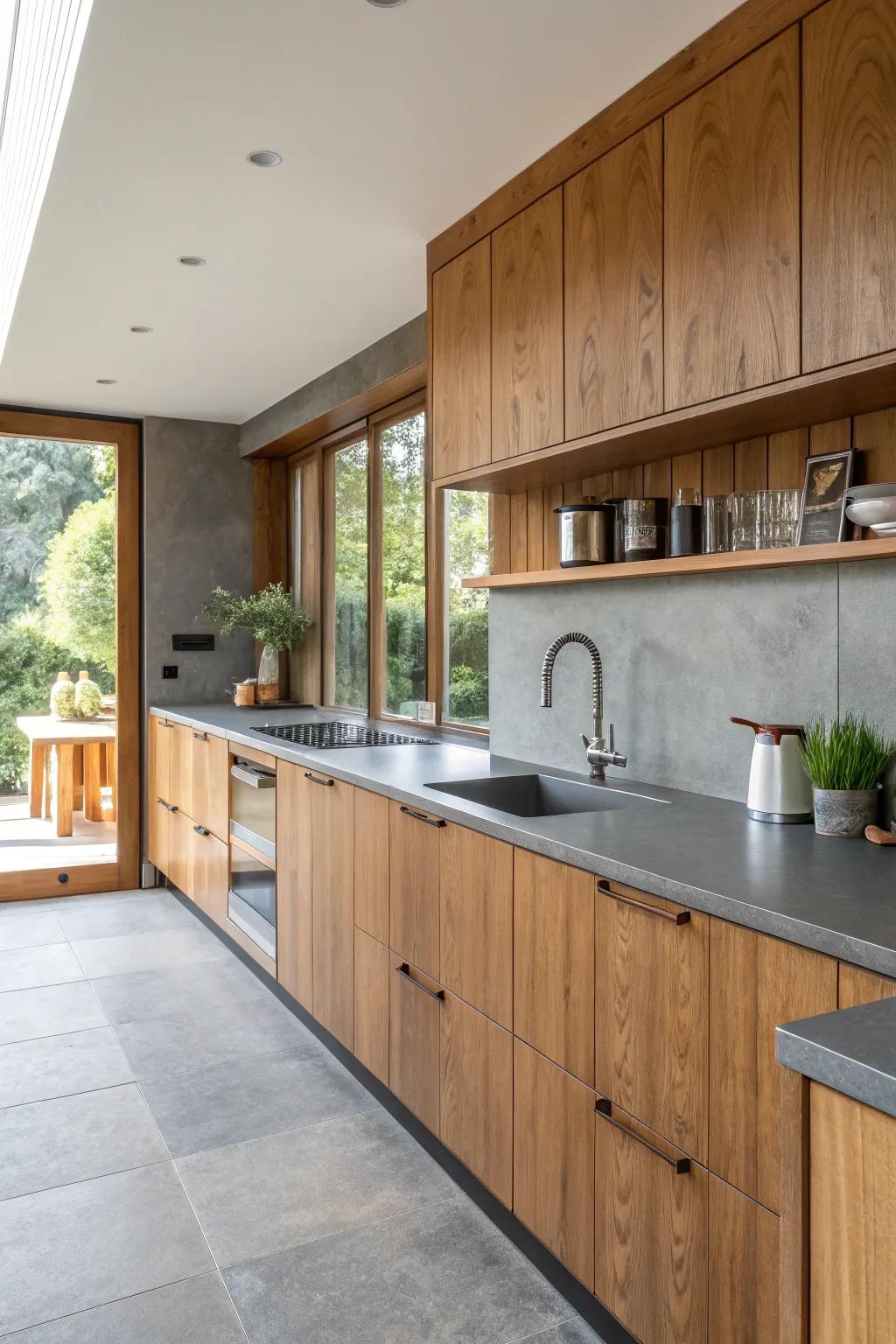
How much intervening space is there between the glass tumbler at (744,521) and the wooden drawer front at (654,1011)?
31.8 inches

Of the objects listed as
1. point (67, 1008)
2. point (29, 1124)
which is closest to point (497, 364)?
point (29, 1124)

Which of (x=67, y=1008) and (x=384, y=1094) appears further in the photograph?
(x=67, y=1008)

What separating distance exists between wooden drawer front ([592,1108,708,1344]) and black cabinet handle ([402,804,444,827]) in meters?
0.74

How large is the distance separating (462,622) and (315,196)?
159 cm

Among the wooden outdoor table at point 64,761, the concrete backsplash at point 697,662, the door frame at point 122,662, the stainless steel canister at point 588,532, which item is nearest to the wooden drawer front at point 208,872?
the door frame at point 122,662

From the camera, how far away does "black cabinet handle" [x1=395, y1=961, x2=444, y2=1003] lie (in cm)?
229

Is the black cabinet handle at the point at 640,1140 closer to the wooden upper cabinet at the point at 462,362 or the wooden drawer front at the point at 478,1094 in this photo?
the wooden drawer front at the point at 478,1094

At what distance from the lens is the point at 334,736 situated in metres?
3.76

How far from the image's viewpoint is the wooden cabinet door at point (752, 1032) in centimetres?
131

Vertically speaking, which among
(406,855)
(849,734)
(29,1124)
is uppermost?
(849,734)

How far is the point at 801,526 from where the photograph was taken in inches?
77.5

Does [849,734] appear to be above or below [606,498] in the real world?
below

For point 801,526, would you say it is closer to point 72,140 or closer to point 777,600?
point 777,600

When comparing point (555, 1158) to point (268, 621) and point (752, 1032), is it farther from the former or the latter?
point (268, 621)
